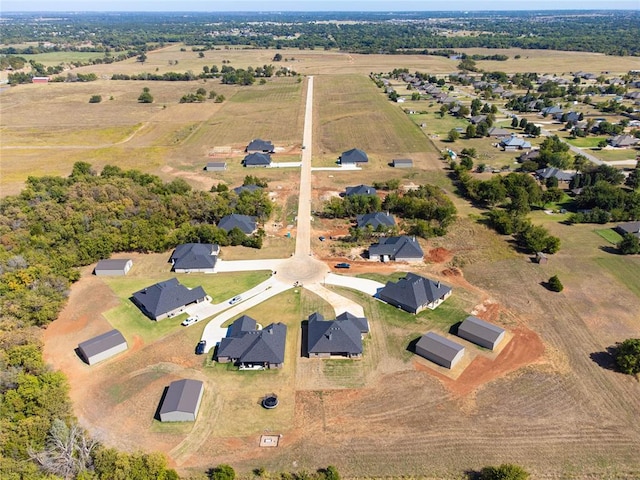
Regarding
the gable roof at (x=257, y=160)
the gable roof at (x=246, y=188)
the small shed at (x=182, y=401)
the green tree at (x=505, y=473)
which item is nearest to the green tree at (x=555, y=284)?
the green tree at (x=505, y=473)

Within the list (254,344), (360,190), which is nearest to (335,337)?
(254,344)

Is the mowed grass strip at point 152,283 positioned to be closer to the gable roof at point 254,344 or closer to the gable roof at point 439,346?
the gable roof at point 254,344

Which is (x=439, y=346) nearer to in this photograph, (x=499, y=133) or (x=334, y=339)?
(x=334, y=339)

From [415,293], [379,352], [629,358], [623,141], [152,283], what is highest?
[623,141]

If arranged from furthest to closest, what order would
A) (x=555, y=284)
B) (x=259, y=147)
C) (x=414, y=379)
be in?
(x=259, y=147) < (x=555, y=284) < (x=414, y=379)

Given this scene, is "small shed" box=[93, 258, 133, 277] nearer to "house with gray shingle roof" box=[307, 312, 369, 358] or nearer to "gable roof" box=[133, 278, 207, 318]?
"gable roof" box=[133, 278, 207, 318]

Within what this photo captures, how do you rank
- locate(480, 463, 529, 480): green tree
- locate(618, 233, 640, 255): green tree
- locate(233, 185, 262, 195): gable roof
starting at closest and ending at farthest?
locate(480, 463, 529, 480): green tree, locate(618, 233, 640, 255): green tree, locate(233, 185, 262, 195): gable roof

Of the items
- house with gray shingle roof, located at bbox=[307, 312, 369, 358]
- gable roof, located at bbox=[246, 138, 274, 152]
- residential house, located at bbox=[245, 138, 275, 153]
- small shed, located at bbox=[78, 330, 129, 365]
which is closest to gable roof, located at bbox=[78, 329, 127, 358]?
small shed, located at bbox=[78, 330, 129, 365]
